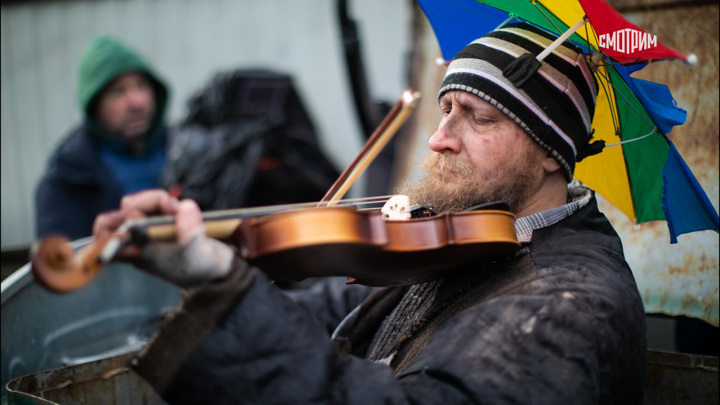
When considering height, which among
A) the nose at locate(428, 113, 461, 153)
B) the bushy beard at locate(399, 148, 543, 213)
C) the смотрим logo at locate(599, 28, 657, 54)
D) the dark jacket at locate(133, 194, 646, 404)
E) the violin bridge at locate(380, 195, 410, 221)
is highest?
the смотрим logo at locate(599, 28, 657, 54)

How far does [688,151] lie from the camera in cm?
230

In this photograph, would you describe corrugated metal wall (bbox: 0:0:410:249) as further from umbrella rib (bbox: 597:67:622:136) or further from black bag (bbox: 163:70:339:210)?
umbrella rib (bbox: 597:67:622:136)

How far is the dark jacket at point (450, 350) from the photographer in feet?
3.39

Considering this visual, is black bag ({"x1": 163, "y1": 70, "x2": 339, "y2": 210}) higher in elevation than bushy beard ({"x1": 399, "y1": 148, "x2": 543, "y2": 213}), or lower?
lower

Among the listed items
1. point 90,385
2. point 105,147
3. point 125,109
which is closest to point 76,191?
point 105,147

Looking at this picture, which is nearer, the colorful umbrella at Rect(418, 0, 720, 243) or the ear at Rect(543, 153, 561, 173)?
the colorful umbrella at Rect(418, 0, 720, 243)

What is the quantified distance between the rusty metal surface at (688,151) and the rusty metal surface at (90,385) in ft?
4.05

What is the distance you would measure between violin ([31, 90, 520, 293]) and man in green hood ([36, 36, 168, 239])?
2259 mm

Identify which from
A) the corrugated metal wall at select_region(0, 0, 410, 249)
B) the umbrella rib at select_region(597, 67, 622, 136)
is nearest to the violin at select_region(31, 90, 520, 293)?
the umbrella rib at select_region(597, 67, 622, 136)

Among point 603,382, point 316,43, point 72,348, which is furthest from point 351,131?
point 603,382

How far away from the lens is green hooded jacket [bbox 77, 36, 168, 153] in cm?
338

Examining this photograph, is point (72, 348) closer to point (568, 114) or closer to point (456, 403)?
point (456, 403)

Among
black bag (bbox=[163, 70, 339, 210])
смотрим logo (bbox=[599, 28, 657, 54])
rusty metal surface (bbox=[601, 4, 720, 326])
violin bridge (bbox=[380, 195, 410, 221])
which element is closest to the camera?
смотрим logo (bbox=[599, 28, 657, 54])

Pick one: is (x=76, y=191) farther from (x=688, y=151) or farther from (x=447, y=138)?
(x=688, y=151)
